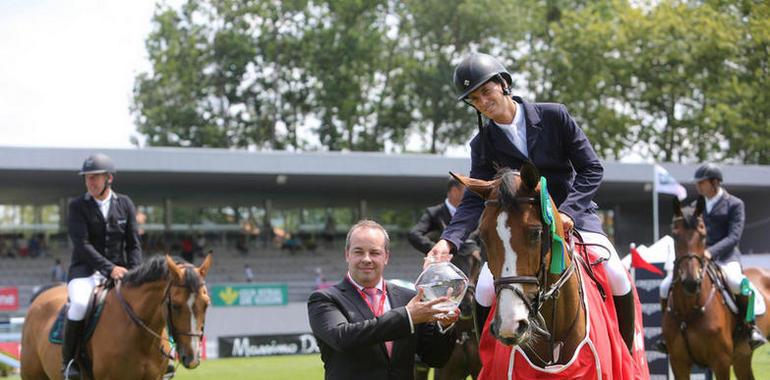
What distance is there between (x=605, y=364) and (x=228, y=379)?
1023 cm

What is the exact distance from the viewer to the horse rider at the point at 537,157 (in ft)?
15.9

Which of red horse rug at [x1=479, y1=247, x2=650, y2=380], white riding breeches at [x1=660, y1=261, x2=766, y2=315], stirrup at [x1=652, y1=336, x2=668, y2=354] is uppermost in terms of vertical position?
red horse rug at [x1=479, y1=247, x2=650, y2=380]

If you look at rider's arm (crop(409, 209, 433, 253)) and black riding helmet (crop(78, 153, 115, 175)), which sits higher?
black riding helmet (crop(78, 153, 115, 175))

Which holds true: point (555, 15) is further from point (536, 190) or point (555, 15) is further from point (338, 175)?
point (536, 190)

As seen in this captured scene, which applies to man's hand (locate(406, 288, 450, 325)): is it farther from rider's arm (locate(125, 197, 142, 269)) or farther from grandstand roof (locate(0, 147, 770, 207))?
grandstand roof (locate(0, 147, 770, 207))

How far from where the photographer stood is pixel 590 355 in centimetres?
443

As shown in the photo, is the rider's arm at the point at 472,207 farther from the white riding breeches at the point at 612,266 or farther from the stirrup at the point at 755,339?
the stirrup at the point at 755,339

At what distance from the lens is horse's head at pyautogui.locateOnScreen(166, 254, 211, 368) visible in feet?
26.7

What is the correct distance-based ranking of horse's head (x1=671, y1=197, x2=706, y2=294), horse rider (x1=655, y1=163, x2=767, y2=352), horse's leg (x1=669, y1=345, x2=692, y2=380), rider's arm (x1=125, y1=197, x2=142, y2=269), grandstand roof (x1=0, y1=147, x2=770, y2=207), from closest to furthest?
1. rider's arm (x1=125, y1=197, x2=142, y2=269)
2. horse's head (x1=671, y1=197, x2=706, y2=294)
3. horse's leg (x1=669, y1=345, x2=692, y2=380)
4. horse rider (x1=655, y1=163, x2=767, y2=352)
5. grandstand roof (x1=0, y1=147, x2=770, y2=207)

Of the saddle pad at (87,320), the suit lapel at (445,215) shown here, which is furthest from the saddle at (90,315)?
the suit lapel at (445,215)

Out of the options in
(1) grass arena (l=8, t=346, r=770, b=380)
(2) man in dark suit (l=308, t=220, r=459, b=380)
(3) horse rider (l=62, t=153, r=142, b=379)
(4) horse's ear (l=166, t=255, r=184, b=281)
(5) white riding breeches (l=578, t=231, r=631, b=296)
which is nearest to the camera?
(2) man in dark suit (l=308, t=220, r=459, b=380)

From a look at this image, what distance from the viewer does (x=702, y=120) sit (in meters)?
39.7

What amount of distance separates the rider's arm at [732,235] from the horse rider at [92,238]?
19.2ft

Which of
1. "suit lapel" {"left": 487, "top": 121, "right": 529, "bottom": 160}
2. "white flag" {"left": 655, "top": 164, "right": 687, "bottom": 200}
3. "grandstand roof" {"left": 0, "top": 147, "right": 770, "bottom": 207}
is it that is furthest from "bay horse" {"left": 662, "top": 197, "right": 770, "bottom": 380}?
"grandstand roof" {"left": 0, "top": 147, "right": 770, "bottom": 207}
